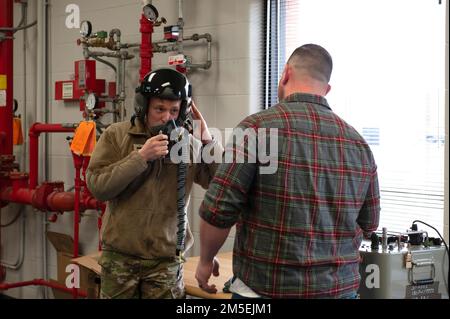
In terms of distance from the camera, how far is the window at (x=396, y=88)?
2.76 meters

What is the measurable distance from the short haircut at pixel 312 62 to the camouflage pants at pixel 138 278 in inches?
35.0

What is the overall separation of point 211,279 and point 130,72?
1.85 meters

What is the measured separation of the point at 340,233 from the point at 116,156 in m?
0.94

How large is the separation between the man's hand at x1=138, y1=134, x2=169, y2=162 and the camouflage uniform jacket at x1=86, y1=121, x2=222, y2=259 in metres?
0.02

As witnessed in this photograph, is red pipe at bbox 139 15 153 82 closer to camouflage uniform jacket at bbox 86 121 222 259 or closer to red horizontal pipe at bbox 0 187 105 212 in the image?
red horizontal pipe at bbox 0 187 105 212

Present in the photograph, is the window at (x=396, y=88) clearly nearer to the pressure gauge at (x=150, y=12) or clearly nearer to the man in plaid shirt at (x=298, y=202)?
the pressure gauge at (x=150, y=12)

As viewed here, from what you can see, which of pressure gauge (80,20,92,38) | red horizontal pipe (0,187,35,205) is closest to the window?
pressure gauge (80,20,92,38)

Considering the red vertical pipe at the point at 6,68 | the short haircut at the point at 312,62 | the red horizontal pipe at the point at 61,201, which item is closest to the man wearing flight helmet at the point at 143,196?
the short haircut at the point at 312,62

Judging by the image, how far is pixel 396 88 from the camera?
288cm

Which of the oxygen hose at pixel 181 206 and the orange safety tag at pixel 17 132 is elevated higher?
the orange safety tag at pixel 17 132

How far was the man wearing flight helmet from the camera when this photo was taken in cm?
215

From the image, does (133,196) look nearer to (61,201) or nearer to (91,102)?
(91,102)

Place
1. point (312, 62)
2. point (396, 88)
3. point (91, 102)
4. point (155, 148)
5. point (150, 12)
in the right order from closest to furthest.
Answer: point (312, 62) < point (155, 148) < point (396, 88) < point (150, 12) < point (91, 102)

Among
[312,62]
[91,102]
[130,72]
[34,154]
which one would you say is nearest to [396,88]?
[312,62]
